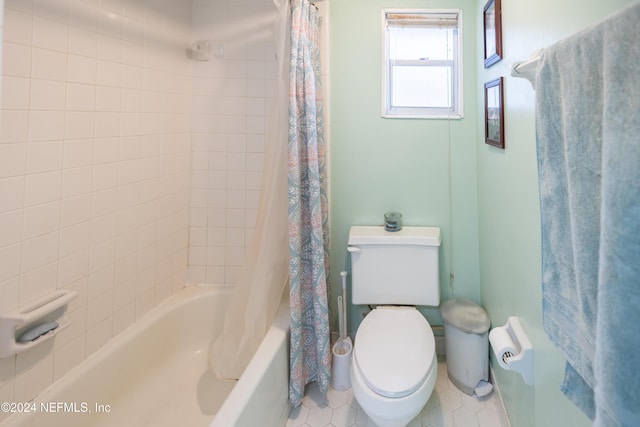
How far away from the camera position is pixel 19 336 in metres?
1.14

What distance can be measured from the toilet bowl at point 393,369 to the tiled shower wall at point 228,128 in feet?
3.39

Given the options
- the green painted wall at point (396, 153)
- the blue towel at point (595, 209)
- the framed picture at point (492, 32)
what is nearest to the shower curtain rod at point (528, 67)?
the blue towel at point (595, 209)

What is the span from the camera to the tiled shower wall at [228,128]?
6.76 feet

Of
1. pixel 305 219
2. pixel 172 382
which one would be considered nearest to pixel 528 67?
pixel 305 219

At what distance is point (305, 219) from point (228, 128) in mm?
878

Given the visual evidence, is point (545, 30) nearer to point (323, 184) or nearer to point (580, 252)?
point (580, 252)

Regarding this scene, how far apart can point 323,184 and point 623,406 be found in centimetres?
144

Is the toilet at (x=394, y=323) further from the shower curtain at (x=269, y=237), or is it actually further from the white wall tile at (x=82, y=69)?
the white wall tile at (x=82, y=69)

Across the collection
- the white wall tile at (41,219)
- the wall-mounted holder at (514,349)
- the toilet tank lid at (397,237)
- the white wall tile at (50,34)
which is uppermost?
the white wall tile at (50,34)

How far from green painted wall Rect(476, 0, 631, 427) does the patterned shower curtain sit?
83 cm

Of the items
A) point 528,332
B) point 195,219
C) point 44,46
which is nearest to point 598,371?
point 528,332

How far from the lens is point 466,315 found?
5.92 feet

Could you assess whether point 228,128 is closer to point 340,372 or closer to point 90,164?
point 90,164

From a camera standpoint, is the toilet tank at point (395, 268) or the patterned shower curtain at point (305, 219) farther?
the toilet tank at point (395, 268)
